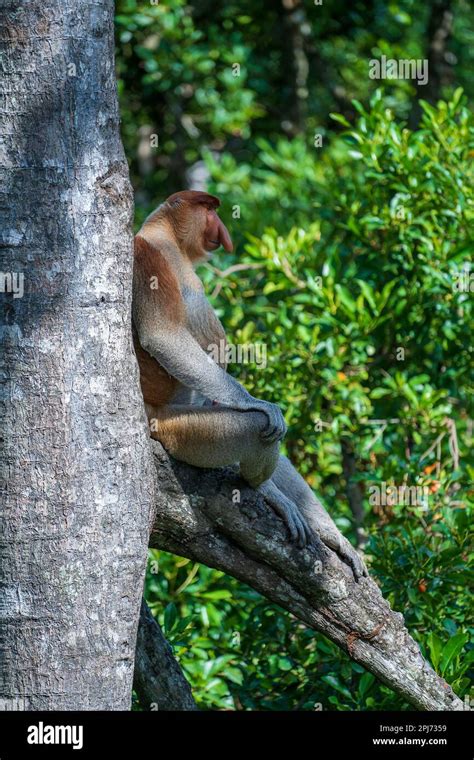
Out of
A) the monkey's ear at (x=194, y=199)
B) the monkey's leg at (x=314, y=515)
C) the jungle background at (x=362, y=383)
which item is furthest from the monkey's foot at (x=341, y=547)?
the monkey's ear at (x=194, y=199)

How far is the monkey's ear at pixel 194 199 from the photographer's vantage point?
4.19m

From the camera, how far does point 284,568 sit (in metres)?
3.83

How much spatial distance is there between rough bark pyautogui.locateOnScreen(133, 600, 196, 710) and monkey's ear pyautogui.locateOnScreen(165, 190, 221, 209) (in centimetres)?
175

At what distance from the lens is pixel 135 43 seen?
8.83 meters

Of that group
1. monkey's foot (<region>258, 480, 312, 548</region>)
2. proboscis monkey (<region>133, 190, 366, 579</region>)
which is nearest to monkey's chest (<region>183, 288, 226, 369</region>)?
proboscis monkey (<region>133, 190, 366, 579</region>)

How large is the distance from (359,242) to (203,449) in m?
2.64

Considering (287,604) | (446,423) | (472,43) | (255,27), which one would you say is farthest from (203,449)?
(472,43)

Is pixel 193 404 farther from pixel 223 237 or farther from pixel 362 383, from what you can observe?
pixel 362 383

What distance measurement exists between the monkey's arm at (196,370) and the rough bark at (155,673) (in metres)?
1.01

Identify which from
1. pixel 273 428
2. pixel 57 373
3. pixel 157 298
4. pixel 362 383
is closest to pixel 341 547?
pixel 273 428

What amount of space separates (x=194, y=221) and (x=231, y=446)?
3.39ft

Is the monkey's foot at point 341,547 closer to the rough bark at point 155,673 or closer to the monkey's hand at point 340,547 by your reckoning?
the monkey's hand at point 340,547

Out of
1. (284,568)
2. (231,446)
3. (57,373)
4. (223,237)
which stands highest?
(223,237)
